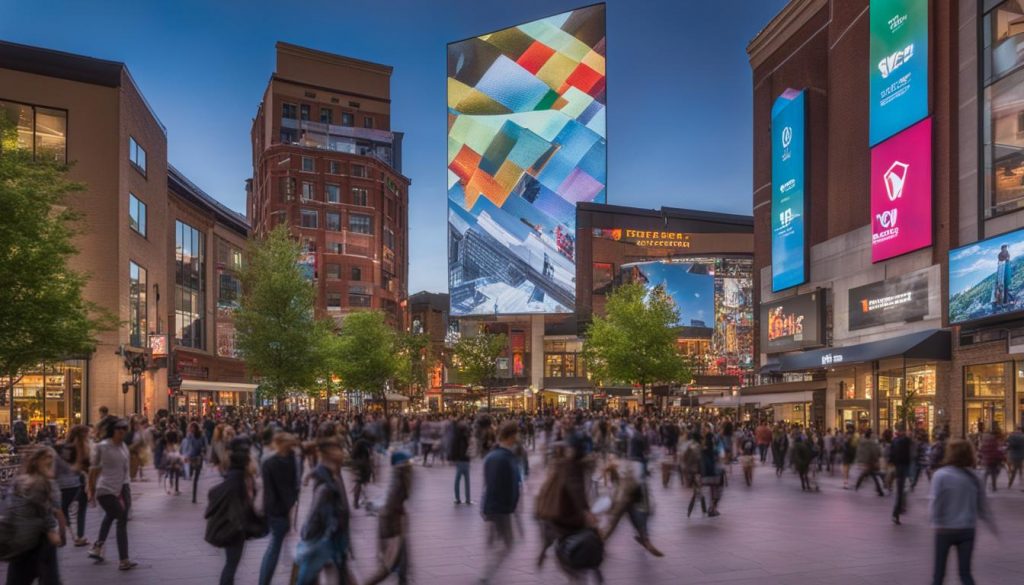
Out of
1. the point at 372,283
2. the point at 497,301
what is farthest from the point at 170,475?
the point at 372,283

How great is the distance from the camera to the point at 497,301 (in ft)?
287

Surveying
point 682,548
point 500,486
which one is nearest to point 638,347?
point 682,548

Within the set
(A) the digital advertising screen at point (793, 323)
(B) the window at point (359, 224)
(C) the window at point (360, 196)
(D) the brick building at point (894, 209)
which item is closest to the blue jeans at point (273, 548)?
(D) the brick building at point (894, 209)

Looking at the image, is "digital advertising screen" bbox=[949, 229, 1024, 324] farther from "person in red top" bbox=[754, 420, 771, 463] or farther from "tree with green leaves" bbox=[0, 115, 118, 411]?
"tree with green leaves" bbox=[0, 115, 118, 411]

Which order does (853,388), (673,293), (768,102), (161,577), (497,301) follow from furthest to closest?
(673,293)
(497,301)
(768,102)
(853,388)
(161,577)

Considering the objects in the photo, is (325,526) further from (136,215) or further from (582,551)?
(136,215)

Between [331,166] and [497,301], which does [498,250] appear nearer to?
[497,301]

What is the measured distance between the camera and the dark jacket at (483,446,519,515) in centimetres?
1044

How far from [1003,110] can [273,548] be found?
32.1 m

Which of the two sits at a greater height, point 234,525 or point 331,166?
point 331,166

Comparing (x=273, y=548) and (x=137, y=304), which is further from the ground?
(x=137, y=304)

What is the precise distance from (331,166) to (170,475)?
7836 centimetres

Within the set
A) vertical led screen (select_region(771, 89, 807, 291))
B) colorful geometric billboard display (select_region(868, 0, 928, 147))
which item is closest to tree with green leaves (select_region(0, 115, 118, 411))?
colorful geometric billboard display (select_region(868, 0, 928, 147))

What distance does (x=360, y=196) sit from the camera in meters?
100
